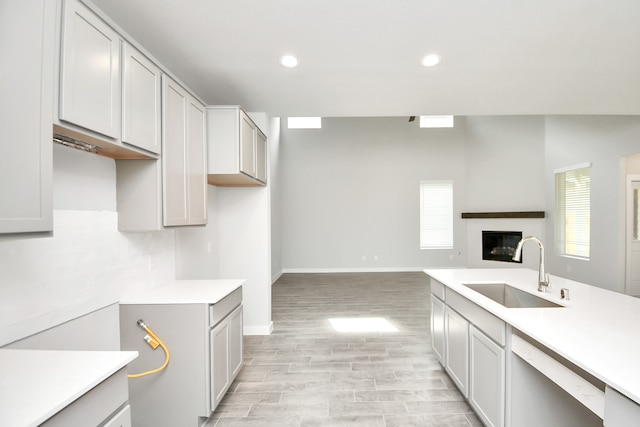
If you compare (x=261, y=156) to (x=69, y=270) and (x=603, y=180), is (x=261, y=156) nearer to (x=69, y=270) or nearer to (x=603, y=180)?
(x=69, y=270)

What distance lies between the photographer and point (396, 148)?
7.50 metres

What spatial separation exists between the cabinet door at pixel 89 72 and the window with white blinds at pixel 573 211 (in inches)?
271

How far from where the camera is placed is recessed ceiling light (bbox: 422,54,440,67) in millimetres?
2350

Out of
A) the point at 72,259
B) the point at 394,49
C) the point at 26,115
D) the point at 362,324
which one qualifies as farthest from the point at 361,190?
the point at 26,115

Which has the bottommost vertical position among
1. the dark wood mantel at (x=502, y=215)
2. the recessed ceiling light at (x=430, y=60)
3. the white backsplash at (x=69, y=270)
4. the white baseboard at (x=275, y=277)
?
the white baseboard at (x=275, y=277)

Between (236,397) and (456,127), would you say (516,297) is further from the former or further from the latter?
(456,127)

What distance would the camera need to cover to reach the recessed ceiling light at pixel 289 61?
234cm

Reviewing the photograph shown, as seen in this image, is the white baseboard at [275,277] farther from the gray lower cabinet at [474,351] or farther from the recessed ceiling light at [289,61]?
the recessed ceiling light at [289,61]

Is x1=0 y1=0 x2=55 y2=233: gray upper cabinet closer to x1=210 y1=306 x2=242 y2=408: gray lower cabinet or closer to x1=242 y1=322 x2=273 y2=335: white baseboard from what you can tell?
x1=210 y1=306 x2=242 y2=408: gray lower cabinet

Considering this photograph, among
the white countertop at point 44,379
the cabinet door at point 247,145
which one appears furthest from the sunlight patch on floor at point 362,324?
the white countertop at point 44,379

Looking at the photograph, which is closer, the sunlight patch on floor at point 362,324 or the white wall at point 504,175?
the sunlight patch on floor at point 362,324

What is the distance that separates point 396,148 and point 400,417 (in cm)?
635

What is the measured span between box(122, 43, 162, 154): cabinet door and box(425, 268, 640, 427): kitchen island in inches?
88.3

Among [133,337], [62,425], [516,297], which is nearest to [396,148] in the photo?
[516,297]
